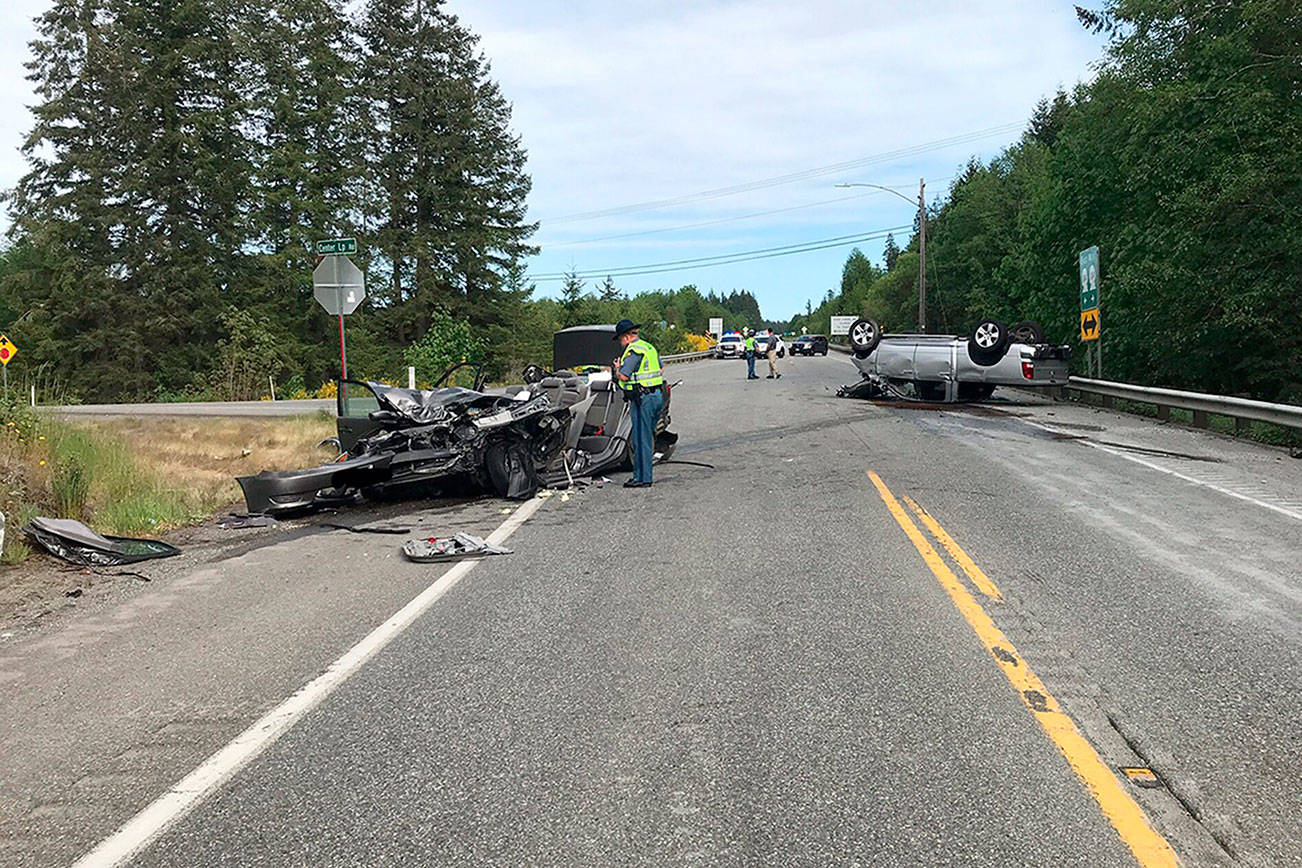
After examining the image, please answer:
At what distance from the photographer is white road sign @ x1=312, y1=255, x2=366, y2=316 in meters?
17.2

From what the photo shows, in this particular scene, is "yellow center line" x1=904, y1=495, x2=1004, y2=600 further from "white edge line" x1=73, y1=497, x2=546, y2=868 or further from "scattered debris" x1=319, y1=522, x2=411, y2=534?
"scattered debris" x1=319, y1=522, x2=411, y2=534

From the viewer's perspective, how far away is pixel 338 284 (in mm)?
17266

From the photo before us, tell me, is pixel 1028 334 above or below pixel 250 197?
below

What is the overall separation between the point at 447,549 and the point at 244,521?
3.07 m

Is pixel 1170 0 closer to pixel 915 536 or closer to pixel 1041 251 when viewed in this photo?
pixel 1041 251

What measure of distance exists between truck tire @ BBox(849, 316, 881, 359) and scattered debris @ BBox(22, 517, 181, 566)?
17.8 meters

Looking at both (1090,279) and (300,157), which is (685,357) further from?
(1090,279)

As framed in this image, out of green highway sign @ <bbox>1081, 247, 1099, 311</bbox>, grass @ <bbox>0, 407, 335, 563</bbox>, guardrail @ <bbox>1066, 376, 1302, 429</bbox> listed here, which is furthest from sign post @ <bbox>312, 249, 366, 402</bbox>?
green highway sign @ <bbox>1081, 247, 1099, 311</bbox>

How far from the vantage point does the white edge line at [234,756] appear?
10.7ft

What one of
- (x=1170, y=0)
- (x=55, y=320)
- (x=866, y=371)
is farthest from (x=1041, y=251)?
(x=55, y=320)

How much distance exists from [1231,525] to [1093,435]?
7.83 m

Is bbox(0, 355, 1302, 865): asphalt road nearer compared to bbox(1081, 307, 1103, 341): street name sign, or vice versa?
bbox(0, 355, 1302, 865): asphalt road

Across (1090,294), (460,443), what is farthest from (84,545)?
(1090,294)

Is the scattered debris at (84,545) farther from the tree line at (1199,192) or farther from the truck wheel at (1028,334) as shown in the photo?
the tree line at (1199,192)
